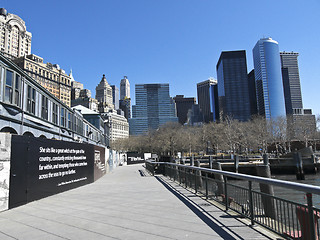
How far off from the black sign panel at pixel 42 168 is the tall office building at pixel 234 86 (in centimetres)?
14792

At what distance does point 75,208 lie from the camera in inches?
270

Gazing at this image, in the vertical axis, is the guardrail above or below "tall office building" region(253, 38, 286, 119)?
below

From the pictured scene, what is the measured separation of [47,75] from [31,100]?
114399 millimetres

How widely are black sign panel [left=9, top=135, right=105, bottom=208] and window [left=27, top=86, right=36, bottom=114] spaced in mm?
8499

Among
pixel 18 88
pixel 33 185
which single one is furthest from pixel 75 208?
pixel 18 88

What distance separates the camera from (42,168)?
27.4 feet

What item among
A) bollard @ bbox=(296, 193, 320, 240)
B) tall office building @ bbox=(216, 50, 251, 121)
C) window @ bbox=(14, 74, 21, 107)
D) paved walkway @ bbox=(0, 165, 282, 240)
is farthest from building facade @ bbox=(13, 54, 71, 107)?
bollard @ bbox=(296, 193, 320, 240)

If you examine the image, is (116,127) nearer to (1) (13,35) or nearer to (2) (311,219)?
(1) (13,35)

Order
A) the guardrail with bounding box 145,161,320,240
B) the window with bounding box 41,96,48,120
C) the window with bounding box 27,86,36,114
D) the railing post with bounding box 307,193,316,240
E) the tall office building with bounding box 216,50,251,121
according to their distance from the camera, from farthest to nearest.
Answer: the tall office building with bounding box 216,50,251,121
the window with bounding box 41,96,48,120
the window with bounding box 27,86,36,114
the guardrail with bounding box 145,161,320,240
the railing post with bounding box 307,193,316,240

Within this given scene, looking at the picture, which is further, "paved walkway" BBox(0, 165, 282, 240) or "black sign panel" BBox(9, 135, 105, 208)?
"black sign panel" BBox(9, 135, 105, 208)

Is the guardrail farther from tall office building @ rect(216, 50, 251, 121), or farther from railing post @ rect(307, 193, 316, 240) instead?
tall office building @ rect(216, 50, 251, 121)

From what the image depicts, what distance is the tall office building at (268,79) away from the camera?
161m

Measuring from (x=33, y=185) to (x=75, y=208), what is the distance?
1.95 m

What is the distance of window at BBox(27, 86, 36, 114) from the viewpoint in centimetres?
1805
